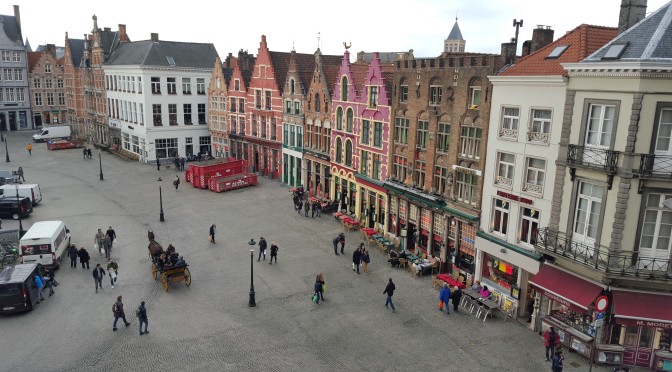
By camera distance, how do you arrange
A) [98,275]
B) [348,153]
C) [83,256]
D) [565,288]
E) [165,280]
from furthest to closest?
[348,153]
[83,256]
[165,280]
[98,275]
[565,288]

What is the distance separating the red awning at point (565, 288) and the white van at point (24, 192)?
120 ft

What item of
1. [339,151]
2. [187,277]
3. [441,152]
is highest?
[441,152]

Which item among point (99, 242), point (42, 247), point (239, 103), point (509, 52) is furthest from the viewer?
point (239, 103)

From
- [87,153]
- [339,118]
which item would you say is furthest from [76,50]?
[339,118]

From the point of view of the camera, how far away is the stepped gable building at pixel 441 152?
24.8m

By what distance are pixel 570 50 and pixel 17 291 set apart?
87.4ft

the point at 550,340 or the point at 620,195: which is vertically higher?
the point at 620,195

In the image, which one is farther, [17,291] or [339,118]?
[339,118]

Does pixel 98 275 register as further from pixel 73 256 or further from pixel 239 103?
pixel 239 103

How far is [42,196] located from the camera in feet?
141

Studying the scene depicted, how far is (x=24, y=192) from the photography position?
38250mm

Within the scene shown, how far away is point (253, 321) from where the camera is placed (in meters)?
22.0

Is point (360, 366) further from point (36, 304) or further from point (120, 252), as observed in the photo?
point (120, 252)

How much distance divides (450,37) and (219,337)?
8783 cm
